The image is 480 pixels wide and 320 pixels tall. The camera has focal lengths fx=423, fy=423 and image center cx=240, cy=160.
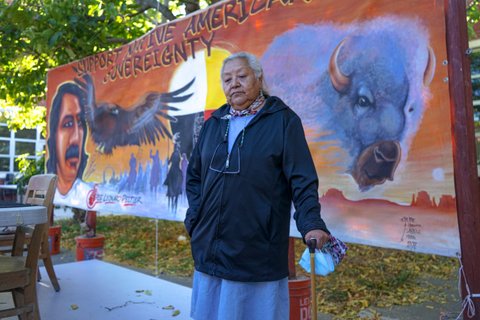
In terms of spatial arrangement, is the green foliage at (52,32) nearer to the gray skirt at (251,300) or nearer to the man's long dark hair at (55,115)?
the man's long dark hair at (55,115)

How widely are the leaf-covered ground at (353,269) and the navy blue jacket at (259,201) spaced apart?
2.44 metres

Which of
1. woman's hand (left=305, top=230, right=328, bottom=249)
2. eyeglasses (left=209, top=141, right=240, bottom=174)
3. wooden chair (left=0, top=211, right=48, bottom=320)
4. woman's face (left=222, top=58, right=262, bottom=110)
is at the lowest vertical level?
wooden chair (left=0, top=211, right=48, bottom=320)

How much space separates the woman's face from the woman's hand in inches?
29.7

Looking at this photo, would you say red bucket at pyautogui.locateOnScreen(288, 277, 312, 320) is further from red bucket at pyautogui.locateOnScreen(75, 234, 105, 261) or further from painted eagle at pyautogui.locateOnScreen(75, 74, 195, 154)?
red bucket at pyautogui.locateOnScreen(75, 234, 105, 261)

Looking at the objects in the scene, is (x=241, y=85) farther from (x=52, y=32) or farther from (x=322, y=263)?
(x=52, y=32)

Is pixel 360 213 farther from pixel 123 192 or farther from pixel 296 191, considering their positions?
pixel 123 192

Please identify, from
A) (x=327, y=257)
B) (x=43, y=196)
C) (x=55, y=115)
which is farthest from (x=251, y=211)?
(x=55, y=115)

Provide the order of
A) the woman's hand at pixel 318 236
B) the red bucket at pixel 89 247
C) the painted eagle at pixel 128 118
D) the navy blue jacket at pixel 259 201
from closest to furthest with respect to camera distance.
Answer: the woman's hand at pixel 318 236 < the navy blue jacket at pixel 259 201 < the painted eagle at pixel 128 118 < the red bucket at pixel 89 247

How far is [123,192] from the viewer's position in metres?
4.89

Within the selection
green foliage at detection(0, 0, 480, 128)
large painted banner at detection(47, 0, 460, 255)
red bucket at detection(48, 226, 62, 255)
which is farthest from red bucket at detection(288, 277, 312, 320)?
red bucket at detection(48, 226, 62, 255)

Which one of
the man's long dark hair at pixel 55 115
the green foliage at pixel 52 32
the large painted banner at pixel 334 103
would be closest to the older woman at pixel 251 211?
the large painted banner at pixel 334 103

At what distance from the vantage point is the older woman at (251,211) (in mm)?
1944

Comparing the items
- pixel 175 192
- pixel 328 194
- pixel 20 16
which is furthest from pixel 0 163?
pixel 328 194

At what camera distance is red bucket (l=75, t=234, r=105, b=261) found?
5.41 m
